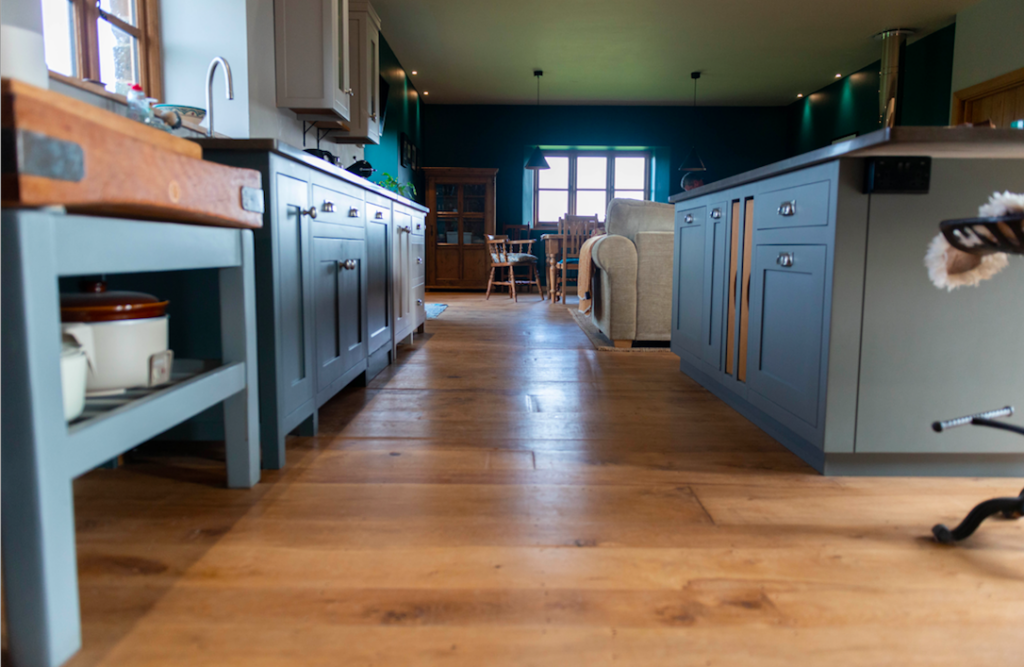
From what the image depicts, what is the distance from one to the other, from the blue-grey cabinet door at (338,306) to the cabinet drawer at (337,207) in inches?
2.9

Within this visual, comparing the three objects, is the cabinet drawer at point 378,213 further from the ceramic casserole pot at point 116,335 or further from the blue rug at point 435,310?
the blue rug at point 435,310

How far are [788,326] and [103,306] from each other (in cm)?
171

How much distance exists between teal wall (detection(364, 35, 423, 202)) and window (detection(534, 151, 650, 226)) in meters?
2.32

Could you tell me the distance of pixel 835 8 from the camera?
568 centimetres

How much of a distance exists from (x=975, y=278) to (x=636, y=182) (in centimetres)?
879

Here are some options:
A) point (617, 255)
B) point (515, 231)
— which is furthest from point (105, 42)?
point (515, 231)

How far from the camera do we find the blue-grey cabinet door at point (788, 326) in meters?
1.70

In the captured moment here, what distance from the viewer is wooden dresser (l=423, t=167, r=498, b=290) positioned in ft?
29.5

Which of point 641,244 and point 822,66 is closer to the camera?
point 641,244

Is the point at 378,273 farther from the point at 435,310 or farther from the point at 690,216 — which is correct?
the point at 435,310

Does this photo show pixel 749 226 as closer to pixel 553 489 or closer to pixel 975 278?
pixel 975 278

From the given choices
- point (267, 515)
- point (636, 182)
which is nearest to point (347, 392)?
point (267, 515)

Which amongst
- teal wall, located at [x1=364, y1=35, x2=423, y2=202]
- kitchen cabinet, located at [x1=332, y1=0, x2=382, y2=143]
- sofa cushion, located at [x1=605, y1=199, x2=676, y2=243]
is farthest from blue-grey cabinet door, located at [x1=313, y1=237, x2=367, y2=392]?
teal wall, located at [x1=364, y1=35, x2=423, y2=202]

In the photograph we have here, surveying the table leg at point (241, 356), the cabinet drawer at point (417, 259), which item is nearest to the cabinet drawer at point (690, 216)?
the cabinet drawer at point (417, 259)
